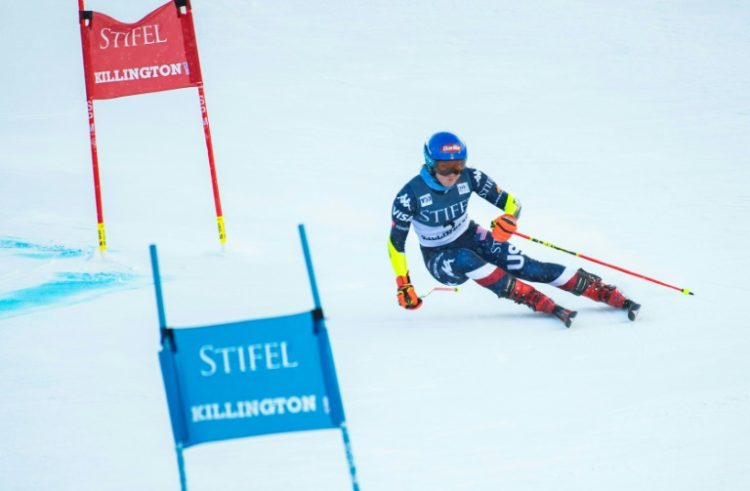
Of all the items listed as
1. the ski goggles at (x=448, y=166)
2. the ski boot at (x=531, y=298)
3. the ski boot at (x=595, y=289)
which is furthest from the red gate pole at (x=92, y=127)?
the ski boot at (x=595, y=289)

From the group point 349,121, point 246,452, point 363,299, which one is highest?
point 349,121

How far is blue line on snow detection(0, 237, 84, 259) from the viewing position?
27.1 feet

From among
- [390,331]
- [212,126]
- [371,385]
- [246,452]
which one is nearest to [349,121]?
[212,126]

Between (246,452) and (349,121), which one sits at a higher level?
(349,121)

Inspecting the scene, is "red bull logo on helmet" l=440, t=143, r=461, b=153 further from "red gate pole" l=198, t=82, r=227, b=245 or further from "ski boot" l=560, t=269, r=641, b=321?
"red gate pole" l=198, t=82, r=227, b=245

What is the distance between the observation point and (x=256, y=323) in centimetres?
349

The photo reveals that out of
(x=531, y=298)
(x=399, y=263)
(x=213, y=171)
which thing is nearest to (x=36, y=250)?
(x=213, y=171)

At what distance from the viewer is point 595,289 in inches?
250

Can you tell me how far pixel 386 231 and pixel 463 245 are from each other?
230 cm

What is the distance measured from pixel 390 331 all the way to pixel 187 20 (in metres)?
3.22

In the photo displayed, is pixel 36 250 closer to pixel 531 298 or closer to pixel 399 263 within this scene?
pixel 399 263

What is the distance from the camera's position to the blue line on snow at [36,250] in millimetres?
8250

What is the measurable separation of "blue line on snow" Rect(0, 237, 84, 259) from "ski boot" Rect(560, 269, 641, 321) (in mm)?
4188

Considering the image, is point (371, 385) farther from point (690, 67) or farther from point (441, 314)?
point (690, 67)
